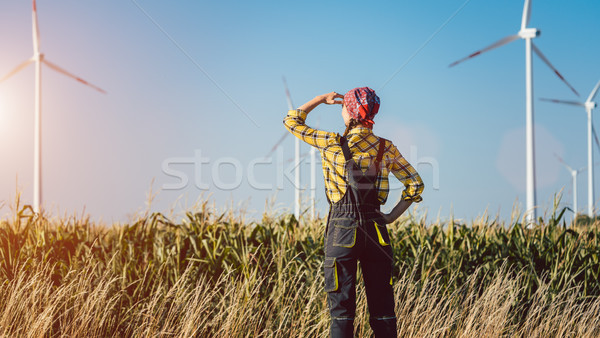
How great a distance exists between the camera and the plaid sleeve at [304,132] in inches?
A: 206

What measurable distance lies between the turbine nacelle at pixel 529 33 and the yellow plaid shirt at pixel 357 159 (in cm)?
1949

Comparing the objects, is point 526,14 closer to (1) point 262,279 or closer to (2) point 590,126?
(2) point 590,126

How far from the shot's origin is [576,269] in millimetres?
9055

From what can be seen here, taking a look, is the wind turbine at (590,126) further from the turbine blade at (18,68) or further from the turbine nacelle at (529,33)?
the turbine blade at (18,68)

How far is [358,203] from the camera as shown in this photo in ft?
16.6

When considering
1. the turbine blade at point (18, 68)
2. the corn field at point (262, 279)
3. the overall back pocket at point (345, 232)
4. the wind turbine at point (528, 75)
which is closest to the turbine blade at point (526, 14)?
the wind turbine at point (528, 75)

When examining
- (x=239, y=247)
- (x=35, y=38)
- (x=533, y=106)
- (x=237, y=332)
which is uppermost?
(x=35, y=38)

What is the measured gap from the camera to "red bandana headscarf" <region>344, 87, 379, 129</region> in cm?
Result: 528

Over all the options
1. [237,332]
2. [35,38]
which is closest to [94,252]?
[237,332]

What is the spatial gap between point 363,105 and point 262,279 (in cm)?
322

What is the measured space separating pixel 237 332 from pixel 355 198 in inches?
111

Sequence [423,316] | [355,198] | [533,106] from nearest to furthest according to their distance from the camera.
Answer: [355,198] < [423,316] < [533,106]

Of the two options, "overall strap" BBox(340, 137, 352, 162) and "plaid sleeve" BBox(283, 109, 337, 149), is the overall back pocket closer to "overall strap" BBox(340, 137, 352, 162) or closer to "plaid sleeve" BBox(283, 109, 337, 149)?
"overall strap" BBox(340, 137, 352, 162)

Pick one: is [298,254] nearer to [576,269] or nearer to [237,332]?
[237,332]
